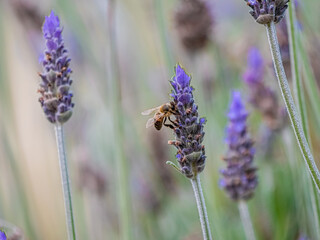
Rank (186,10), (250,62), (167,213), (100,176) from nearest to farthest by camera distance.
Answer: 1. (250,62)
2. (186,10)
3. (100,176)
4. (167,213)

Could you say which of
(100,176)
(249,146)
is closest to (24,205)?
(100,176)

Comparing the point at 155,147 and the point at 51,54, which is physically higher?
the point at 51,54

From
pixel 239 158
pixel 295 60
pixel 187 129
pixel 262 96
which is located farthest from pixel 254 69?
pixel 187 129

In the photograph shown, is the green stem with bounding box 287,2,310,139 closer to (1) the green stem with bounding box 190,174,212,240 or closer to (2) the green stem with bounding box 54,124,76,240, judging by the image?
(1) the green stem with bounding box 190,174,212,240

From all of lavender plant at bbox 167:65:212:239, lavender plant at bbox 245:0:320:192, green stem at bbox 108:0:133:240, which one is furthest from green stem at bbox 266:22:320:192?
green stem at bbox 108:0:133:240

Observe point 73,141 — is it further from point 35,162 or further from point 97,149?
point 35,162

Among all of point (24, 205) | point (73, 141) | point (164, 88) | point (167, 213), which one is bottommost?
point (167, 213)
